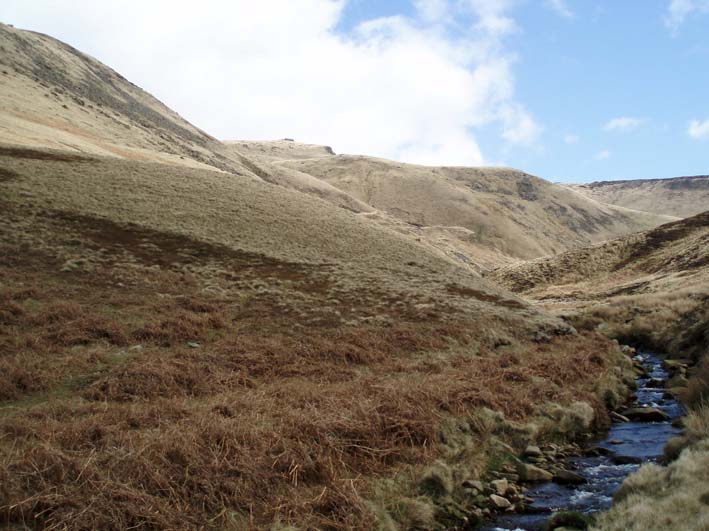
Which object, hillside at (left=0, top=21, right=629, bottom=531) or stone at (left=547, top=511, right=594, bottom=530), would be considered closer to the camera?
hillside at (left=0, top=21, right=629, bottom=531)

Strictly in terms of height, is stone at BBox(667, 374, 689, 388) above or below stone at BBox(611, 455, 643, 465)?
above

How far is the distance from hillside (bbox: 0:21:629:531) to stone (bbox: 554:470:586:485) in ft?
4.90

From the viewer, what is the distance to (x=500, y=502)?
39.4 feet

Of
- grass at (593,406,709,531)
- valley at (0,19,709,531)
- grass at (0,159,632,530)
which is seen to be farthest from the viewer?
valley at (0,19,709,531)

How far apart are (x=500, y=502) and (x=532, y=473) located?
6.54 ft

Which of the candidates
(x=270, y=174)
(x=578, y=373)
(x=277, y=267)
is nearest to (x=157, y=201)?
(x=277, y=267)

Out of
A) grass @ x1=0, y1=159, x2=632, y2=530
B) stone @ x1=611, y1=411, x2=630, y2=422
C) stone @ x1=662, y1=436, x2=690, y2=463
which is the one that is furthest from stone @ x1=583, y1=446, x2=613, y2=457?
stone @ x1=611, y1=411, x2=630, y2=422

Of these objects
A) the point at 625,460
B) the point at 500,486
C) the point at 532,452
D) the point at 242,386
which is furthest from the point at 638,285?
the point at 242,386

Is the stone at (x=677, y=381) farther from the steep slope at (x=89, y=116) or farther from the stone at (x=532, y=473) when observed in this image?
the steep slope at (x=89, y=116)

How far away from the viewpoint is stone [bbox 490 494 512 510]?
39.2 feet

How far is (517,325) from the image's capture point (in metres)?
29.1

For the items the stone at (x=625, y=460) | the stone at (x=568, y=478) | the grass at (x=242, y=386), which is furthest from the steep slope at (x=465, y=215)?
the stone at (x=568, y=478)

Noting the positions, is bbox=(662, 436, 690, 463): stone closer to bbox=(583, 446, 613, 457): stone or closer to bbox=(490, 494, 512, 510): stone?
bbox=(583, 446, 613, 457): stone

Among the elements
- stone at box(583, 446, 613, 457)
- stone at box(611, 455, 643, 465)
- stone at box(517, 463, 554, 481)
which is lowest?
stone at box(517, 463, 554, 481)
